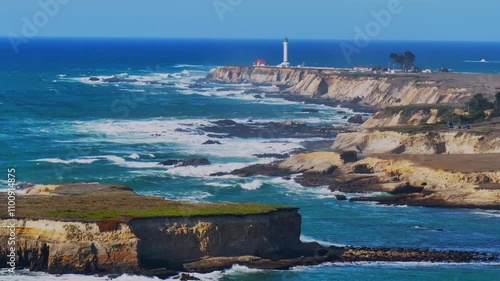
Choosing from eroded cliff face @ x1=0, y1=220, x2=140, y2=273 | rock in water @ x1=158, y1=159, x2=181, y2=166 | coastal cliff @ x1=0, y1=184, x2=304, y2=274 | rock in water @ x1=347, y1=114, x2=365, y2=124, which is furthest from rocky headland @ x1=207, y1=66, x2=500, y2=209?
eroded cliff face @ x1=0, y1=220, x2=140, y2=273

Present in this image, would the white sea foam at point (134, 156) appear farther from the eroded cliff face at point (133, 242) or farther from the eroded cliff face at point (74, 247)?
the eroded cliff face at point (74, 247)

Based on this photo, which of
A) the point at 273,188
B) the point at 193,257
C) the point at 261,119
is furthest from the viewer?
the point at 261,119

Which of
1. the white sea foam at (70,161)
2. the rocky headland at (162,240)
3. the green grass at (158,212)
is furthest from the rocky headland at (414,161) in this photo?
the green grass at (158,212)

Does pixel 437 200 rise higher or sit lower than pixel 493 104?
lower

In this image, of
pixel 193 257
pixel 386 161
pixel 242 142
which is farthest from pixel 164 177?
pixel 193 257

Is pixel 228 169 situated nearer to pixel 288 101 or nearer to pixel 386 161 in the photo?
pixel 386 161

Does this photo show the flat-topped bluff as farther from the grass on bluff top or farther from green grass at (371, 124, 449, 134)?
the grass on bluff top

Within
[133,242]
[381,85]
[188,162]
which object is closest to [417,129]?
[188,162]
